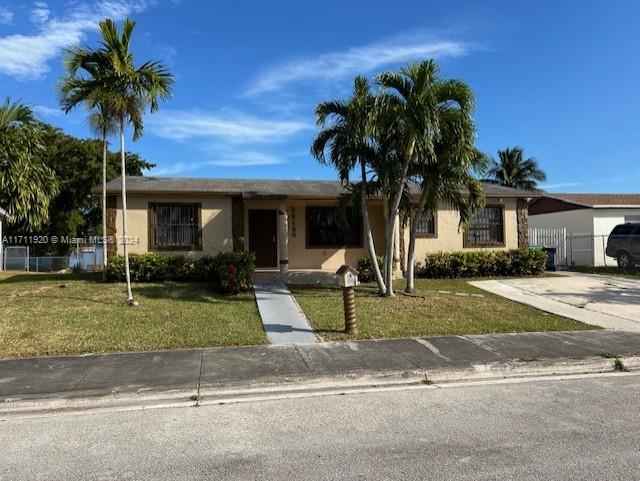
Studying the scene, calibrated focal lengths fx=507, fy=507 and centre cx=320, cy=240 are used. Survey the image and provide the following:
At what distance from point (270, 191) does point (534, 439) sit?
488 inches

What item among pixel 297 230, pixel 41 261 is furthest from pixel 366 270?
pixel 41 261

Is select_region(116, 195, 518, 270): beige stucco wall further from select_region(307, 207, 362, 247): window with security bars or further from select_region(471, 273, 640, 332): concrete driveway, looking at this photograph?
select_region(471, 273, 640, 332): concrete driveway

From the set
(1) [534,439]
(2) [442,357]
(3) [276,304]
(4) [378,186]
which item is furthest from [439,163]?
(1) [534,439]

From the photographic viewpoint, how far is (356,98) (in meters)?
11.3

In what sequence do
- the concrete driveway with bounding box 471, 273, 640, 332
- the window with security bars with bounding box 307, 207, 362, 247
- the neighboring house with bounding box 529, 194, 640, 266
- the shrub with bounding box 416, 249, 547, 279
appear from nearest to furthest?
the concrete driveway with bounding box 471, 273, 640, 332 → the shrub with bounding box 416, 249, 547, 279 → the window with security bars with bounding box 307, 207, 362, 247 → the neighboring house with bounding box 529, 194, 640, 266

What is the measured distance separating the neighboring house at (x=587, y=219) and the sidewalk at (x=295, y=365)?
16.8 meters

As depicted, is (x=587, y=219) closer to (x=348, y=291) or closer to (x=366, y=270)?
(x=366, y=270)

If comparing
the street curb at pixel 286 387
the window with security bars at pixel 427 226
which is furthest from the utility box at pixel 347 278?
the window with security bars at pixel 427 226

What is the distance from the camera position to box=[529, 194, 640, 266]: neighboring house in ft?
A: 76.6

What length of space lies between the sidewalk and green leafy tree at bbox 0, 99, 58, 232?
17.3ft

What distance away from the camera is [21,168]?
10.9m

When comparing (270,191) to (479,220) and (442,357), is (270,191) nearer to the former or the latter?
(479,220)

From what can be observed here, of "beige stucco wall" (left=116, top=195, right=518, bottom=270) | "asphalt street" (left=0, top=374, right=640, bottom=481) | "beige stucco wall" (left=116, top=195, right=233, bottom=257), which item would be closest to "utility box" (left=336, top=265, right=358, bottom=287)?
"asphalt street" (left=0, top=374, right=640, bottom=481)

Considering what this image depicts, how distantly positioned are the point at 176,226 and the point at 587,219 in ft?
68.1
